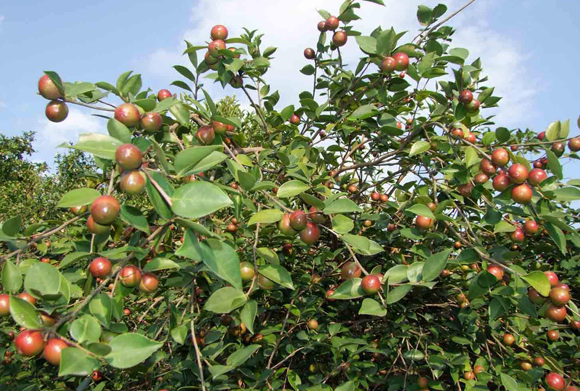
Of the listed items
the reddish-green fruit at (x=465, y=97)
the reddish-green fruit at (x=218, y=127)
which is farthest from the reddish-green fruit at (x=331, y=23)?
the reddish-green fruit at (x=218, y=127)

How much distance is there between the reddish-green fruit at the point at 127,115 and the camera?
1.15m

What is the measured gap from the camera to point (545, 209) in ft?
4.32

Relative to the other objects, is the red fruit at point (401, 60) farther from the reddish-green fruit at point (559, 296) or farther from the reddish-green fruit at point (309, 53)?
the reddish-green fruit at point (559, 296)

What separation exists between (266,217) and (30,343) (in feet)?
2.19

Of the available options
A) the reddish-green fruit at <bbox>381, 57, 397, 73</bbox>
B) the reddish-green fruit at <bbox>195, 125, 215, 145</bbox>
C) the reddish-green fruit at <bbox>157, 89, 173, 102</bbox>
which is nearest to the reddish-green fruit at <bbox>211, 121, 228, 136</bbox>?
the reddish-green fruit at <bbox>195, 125, 215, 145</bbox>

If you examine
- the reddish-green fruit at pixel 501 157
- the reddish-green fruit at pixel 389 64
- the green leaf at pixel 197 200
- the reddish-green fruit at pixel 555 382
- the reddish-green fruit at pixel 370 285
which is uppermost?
the reddish-green fruit at pixel 389 64

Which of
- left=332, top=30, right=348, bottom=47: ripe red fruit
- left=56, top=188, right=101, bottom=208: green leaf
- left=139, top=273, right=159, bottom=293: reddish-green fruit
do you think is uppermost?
left=332, top=30, right=348, bottom=47: ripe red fruit

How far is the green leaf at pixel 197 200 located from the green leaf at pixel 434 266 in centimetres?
72

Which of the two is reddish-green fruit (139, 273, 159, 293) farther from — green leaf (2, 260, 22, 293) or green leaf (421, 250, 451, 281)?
green leaf (421, 250, 451, 281)

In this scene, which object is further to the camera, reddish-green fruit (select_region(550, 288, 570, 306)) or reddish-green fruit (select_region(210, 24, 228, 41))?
reddish-green fruit (select_region(210, 24, 228, 41))

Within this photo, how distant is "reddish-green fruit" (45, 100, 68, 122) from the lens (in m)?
1.20

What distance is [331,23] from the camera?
6.60 feet

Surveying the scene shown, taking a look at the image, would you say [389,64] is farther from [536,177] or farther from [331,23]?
[536,177]

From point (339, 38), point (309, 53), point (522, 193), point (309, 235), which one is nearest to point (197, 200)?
point (309, 235)
